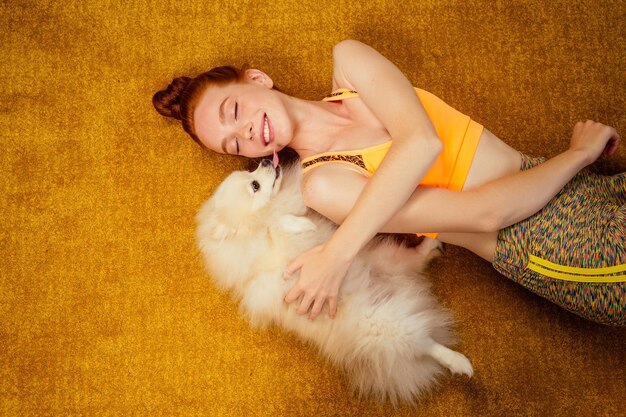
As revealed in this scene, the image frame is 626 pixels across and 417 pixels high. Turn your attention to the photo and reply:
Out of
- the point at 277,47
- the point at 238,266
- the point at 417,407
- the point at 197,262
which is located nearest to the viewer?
the point at 238,266

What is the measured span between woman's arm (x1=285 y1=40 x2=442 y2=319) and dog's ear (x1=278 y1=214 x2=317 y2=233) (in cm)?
13

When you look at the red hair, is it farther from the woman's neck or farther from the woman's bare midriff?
the woman's bare midriff

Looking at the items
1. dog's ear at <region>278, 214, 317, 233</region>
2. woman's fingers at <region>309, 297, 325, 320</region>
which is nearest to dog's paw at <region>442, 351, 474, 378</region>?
woman's fingers at <region>309, 297, 325, 320</region>

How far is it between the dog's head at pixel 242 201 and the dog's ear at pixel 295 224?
83mm

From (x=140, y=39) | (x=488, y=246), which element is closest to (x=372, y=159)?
(x=488, y=246)

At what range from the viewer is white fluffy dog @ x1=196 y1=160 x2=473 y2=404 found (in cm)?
132

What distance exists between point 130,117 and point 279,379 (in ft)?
3.66

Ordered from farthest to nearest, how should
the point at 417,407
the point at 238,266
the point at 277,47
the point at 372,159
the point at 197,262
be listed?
the point at 277,47 < the point at 197,262 < the point at 417,407 < the point at 238,266 < the point at 372,159

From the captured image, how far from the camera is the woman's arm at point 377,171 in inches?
47.5

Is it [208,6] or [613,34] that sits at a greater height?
[613,34]

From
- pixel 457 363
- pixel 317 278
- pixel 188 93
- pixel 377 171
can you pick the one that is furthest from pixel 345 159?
pixel 457 363

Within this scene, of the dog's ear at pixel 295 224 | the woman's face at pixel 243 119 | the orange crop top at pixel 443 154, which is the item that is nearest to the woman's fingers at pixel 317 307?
the dog's ear at pixel 295 224

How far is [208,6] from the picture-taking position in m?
1.78

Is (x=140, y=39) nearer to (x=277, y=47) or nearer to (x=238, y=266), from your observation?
(x=277, y=47)
